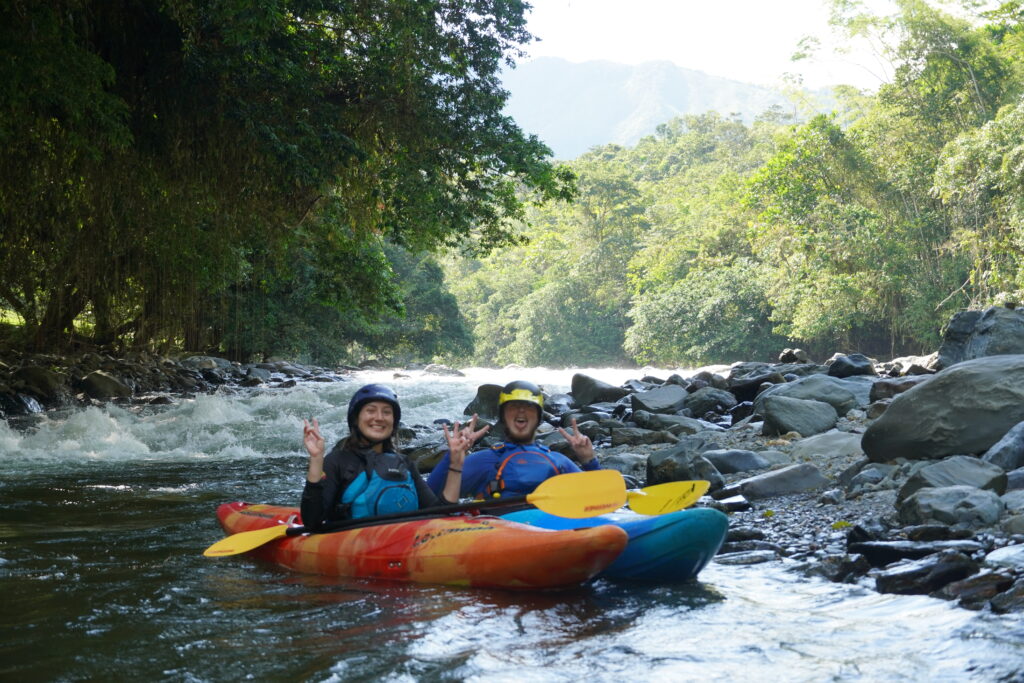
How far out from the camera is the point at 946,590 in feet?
11.2

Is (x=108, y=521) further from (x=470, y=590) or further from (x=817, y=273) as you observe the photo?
(x=817, y=273)

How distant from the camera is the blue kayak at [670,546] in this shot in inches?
149

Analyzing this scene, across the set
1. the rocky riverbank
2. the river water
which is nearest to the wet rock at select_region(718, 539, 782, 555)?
the rocky riverbank

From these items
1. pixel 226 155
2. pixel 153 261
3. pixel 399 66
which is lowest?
pixel 153 261

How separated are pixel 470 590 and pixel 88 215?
7.35 meters

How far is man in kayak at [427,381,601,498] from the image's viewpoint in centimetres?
463

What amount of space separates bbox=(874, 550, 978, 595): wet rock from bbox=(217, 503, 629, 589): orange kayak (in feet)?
3.49

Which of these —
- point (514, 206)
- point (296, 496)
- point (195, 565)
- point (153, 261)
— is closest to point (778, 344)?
point (514, 206)

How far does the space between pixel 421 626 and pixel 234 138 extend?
6.44 meters

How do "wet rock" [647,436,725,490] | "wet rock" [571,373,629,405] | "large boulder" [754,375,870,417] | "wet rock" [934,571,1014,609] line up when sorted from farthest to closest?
"wet rock" [571,373,629,405], "large boulder" [754,375,870,417], "wet rock" [647,436,725,490], "wet rock" [934,571,1014,609]

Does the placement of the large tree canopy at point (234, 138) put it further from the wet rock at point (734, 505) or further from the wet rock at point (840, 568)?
the wet rock at point (840, 568)

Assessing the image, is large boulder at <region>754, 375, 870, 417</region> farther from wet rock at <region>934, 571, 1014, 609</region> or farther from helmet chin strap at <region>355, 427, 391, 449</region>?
wet rock at <region>934, 571, 1014, 609</region>

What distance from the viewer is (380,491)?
14.4ft

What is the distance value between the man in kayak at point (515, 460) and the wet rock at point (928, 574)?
1.53 m
